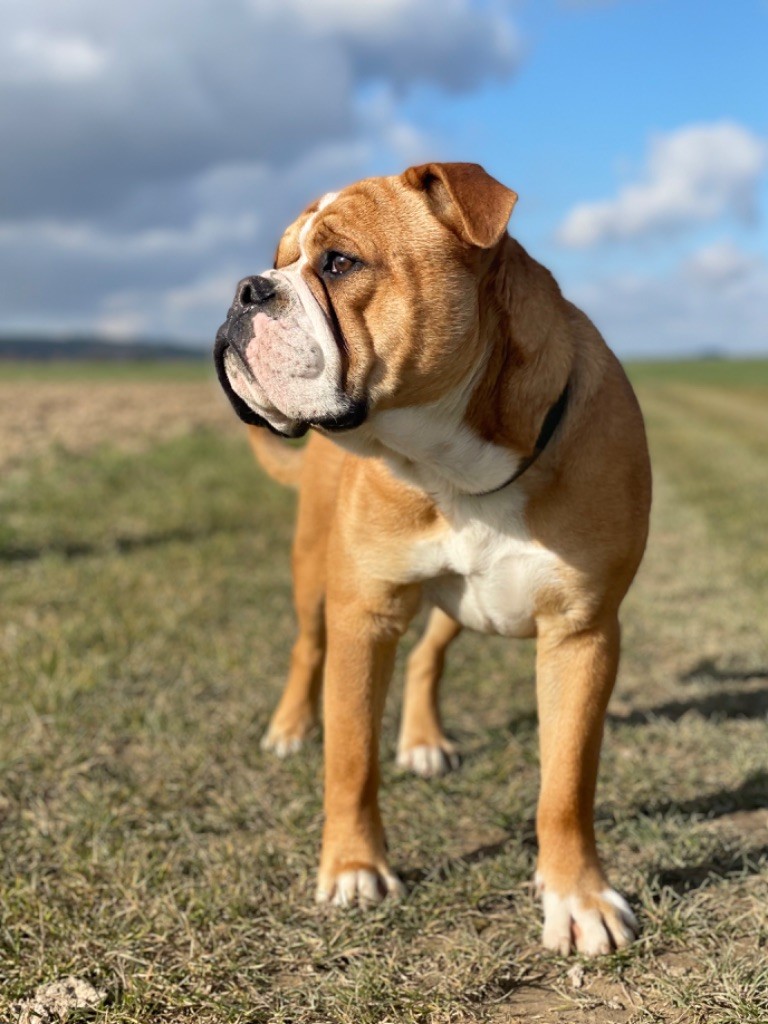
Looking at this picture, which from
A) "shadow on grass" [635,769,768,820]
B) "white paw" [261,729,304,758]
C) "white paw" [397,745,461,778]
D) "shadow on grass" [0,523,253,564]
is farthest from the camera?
"shadow on grass" [0,523,253,564]

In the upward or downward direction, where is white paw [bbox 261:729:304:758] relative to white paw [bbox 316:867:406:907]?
upward

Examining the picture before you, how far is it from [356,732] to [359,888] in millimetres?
467

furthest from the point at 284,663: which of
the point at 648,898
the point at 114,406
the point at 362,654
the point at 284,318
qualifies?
the point at 114,406

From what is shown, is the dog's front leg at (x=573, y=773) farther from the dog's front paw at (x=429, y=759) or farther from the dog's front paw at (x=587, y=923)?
the dog's front paw at (x=429, y=759)

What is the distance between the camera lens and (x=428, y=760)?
4117 millimetres

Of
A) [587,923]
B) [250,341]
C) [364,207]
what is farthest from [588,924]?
[364,207]

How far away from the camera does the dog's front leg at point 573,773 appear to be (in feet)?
9.69

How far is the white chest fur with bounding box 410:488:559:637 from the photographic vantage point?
2.95m

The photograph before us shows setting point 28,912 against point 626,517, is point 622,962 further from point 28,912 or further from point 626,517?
point 28,912

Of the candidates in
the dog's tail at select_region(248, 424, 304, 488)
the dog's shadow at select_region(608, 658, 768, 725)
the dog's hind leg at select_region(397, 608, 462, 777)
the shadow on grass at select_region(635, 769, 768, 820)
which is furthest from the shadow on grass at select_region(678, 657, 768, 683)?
the dog's tail at select_region(248, 424, 304, 488)

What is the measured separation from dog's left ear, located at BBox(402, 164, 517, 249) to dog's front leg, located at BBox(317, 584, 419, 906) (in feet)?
3.59

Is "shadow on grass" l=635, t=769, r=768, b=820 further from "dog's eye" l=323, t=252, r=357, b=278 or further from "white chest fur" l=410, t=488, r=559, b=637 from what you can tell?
"dog's eye" l=323, t=252, r=357, b=278

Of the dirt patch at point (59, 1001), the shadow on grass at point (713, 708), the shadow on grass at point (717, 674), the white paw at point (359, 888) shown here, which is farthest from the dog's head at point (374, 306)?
the shadow on grass at point (717, 674)

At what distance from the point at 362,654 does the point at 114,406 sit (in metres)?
19.7
